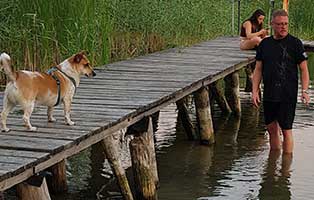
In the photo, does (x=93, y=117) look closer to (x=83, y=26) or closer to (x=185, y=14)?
(x=83, y=26)

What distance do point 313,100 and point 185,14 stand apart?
3.37m

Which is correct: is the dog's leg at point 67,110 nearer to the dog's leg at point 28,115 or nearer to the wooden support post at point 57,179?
the dog's leg at point 28,115

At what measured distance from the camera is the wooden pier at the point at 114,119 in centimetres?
514

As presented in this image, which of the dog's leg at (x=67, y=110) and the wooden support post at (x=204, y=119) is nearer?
the dog's leg at (x=67, y=110)

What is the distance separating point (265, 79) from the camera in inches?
323

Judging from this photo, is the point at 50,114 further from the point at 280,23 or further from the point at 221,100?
the point at 221,100

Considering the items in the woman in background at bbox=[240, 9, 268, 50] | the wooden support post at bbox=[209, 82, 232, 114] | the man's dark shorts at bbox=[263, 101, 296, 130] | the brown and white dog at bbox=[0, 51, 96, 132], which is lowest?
the wooden support post at bbox=[209, 82, 232, 114]

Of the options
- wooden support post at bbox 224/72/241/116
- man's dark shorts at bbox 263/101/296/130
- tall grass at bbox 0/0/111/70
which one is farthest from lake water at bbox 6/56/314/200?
tall grass at bbox 0/0/111/70

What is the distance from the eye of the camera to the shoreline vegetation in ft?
30.0

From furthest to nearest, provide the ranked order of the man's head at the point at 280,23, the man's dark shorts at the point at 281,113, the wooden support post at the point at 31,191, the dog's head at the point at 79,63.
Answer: the man's dark shorts at the point at 281,113 → the man's head at the point at 280,23 → the dog's head at the point at 79,63 → the wooden support post at the point at 31,191

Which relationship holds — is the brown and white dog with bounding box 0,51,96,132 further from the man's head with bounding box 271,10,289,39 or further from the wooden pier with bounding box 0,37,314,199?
the man's head with bounding box 271,10,289,39

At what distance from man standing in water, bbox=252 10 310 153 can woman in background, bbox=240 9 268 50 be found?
3.57 m

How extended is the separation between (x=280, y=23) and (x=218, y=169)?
181 cm

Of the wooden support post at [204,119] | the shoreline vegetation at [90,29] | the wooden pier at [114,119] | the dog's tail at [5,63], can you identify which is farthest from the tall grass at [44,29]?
the dog's tail at [5,63]
